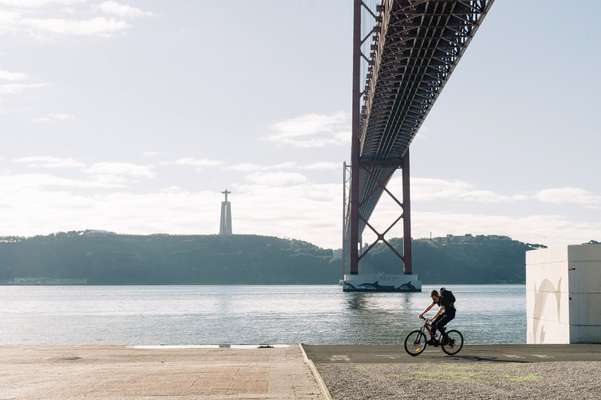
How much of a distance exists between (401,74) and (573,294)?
30.7m

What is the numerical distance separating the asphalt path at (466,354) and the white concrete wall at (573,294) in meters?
1.29

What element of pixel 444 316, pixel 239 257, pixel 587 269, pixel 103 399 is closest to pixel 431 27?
pixel 587 269

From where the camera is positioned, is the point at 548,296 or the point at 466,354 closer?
the point at 466,354

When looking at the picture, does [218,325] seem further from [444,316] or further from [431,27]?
[444,316]

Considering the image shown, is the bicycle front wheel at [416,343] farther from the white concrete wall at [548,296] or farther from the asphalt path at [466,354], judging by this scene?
the white concrete wall at [548,296]

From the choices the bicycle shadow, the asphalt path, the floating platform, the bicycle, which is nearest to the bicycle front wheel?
the bicycle

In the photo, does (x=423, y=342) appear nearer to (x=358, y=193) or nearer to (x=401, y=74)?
(x=401, y=74)

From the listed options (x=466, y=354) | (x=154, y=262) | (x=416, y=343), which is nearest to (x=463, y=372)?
(x=416, y=343)

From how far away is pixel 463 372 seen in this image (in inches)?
489

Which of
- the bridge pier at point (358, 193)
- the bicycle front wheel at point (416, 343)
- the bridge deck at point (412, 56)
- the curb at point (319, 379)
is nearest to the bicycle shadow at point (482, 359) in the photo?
the bicycle front wheel at point (416, 343)

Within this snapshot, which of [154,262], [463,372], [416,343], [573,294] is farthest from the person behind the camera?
[154,262]

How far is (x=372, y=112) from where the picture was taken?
198ft

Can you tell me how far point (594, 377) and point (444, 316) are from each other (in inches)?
173

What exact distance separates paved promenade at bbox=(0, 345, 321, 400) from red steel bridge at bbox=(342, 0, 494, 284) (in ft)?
86.5
